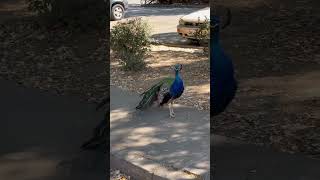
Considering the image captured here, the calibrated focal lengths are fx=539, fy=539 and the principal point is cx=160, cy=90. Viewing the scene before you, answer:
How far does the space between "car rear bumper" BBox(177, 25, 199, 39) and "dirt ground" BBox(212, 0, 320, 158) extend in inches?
304

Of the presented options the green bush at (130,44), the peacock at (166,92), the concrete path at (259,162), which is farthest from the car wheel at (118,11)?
the concrete path at (259,162)

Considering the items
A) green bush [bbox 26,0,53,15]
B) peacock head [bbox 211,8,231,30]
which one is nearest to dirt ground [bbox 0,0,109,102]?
green bush [bbox 26,0,53,15]

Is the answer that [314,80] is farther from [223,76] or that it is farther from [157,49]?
[157,49]

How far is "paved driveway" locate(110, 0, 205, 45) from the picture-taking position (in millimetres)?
11609

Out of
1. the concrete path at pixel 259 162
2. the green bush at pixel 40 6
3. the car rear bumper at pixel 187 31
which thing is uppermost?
the green bush at pixel 40 6

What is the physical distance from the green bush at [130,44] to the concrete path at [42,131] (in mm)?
5603

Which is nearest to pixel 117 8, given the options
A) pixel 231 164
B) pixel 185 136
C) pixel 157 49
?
pixel 157 49

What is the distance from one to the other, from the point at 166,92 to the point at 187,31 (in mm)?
5263

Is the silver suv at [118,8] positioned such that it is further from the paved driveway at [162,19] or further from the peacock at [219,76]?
the peacock at [219,76]

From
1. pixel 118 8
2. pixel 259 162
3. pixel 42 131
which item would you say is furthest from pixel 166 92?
pixel 118 8

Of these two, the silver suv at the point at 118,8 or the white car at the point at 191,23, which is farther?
the silver suv at the point at 118,8

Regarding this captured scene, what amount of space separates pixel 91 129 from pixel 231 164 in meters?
0.82

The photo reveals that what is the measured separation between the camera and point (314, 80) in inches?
99.8

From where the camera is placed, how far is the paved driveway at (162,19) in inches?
457
